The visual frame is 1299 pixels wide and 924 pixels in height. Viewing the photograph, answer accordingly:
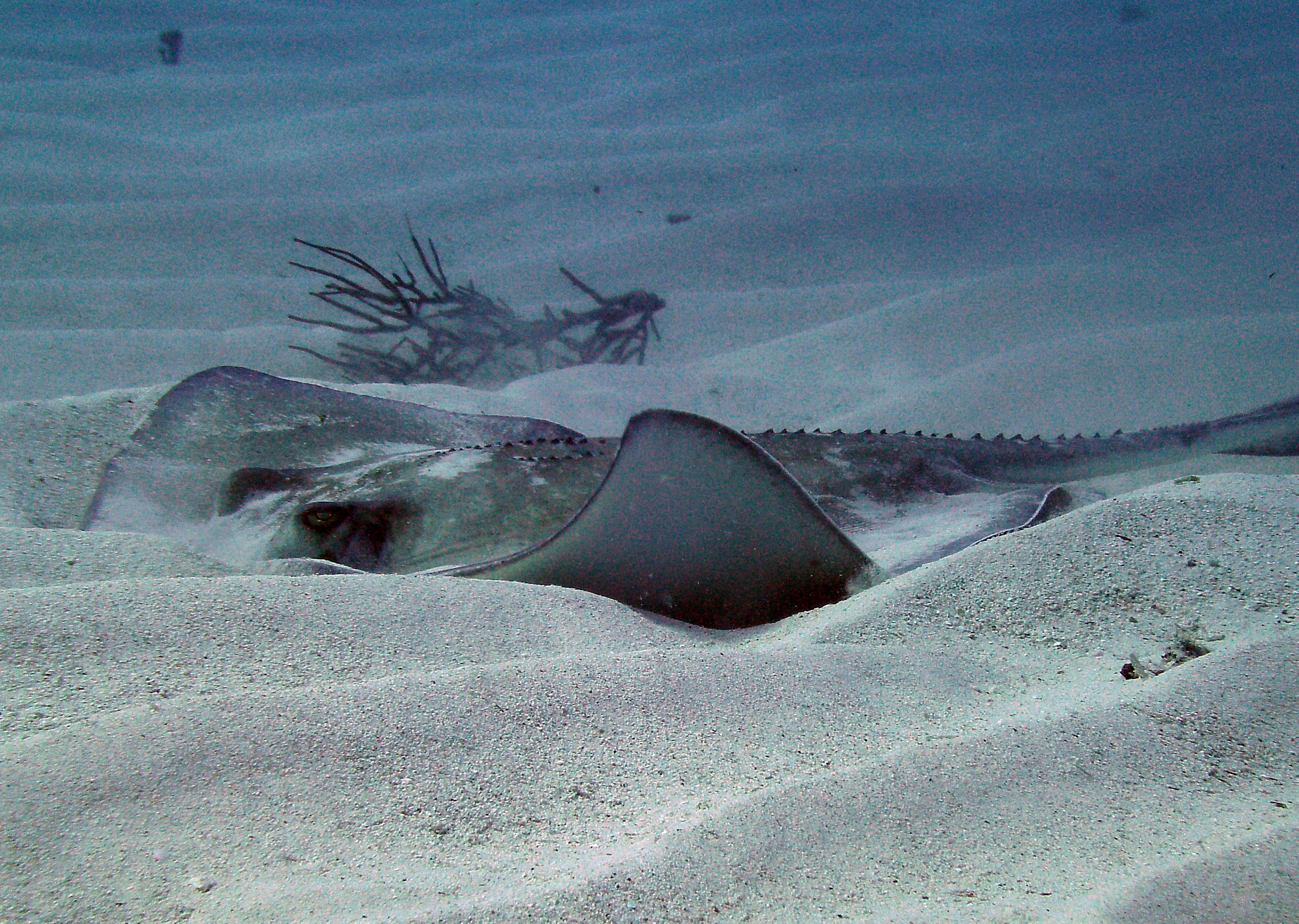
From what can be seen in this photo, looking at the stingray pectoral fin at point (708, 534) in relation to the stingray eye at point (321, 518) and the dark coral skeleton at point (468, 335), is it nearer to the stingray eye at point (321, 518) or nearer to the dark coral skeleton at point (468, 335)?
the stingray eye at point (321, 518)

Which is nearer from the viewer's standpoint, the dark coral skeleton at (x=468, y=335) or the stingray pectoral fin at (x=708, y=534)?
the stingray pectoral fin at (x=708, y=534)

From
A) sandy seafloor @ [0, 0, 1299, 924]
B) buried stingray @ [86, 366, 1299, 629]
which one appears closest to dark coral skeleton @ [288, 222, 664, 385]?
sandy seafloor @ [0, 0, 1299, 924]

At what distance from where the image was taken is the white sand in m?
0.80

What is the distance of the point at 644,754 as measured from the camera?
108 cm

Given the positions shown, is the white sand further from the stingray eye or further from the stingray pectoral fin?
the stingray eye

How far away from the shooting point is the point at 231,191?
7.81 meters

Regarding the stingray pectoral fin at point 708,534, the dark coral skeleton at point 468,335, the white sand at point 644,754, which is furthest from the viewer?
the dark coral skeleton at point 468,335

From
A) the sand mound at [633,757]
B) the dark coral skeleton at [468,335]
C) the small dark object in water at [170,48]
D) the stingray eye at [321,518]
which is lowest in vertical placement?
the stingray eye at [321,518]

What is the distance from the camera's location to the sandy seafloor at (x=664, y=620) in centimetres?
85

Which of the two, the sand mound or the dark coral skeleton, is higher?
the dark coral skeleton

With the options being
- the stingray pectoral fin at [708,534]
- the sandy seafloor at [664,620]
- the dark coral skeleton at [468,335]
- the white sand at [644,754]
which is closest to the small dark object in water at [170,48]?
the sandy seafloor at [664,620]

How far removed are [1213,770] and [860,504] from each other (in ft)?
6.10

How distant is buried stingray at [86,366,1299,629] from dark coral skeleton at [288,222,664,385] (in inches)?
77.4

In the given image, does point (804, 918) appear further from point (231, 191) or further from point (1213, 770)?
point (231, 191)
